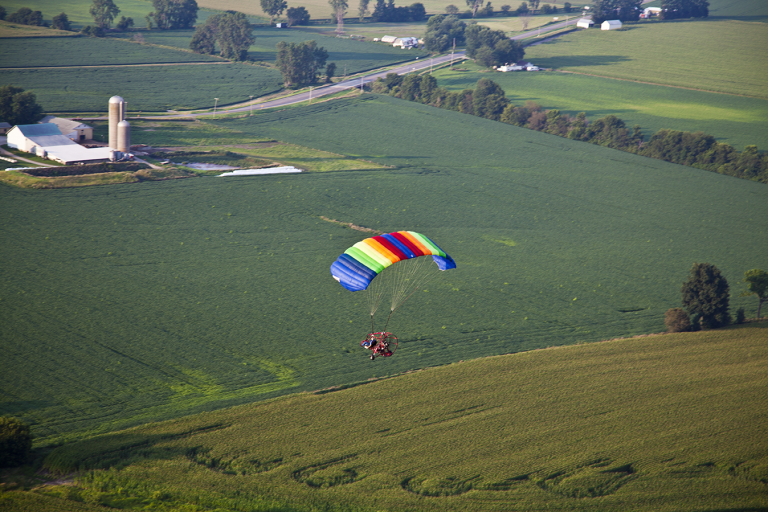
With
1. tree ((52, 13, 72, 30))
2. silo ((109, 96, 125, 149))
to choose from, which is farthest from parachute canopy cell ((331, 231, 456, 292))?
tree ((52, 13, 72, 30))

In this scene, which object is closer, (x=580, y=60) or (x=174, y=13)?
(x=580, y=60)

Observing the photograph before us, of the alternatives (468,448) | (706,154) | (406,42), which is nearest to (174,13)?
(406,42)

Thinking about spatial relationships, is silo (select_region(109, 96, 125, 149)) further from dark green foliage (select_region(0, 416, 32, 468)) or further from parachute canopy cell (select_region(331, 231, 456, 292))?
parachute canopy cell (select_region(331, 231, 456, 292))

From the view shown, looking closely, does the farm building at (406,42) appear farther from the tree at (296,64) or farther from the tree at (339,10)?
the tree at (296,64)

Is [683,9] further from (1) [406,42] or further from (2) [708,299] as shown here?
(2) [708,299]

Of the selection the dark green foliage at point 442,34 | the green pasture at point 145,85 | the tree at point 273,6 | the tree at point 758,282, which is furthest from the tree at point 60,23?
the tree at point 758,282

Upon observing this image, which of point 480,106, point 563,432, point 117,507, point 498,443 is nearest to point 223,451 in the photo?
point 117,507
